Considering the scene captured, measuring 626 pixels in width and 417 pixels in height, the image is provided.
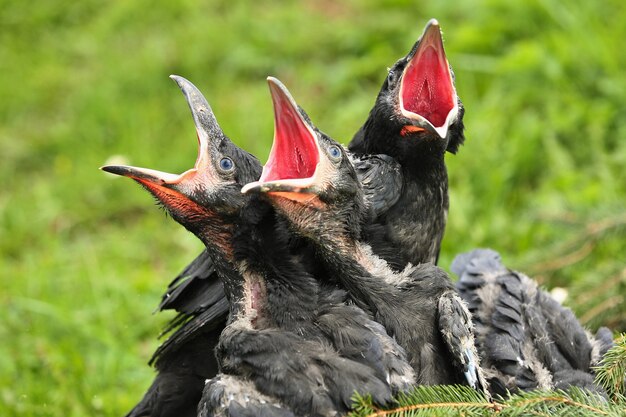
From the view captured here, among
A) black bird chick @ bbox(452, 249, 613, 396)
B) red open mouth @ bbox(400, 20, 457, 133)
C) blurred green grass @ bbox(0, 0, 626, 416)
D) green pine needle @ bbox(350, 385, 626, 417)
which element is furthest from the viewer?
blurred green grass @ bbox(0, 0, 626, 416)

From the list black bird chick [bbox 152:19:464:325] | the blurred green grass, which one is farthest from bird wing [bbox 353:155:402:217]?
the blurred green grass

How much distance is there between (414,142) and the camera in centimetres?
330

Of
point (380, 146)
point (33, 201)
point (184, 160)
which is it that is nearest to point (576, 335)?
point (380, 146)

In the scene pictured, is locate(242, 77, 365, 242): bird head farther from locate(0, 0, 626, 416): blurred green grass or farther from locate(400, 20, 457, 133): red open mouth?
locate(0, 0, 626, 416): blurred green grass

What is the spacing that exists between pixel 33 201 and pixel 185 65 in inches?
65.1

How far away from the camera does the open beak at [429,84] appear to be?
3250 millimetres

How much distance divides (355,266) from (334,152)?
13.9 inches

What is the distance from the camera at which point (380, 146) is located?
3471mm

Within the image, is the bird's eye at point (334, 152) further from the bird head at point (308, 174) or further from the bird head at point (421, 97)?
the bird head at point (421, 97)

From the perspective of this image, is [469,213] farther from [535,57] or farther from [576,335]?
[576,335]

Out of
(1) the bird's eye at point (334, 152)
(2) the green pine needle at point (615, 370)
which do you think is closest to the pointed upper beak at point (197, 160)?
(1) the bird's eye at point (334, 152)

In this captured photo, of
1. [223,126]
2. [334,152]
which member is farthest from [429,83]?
[223,126]

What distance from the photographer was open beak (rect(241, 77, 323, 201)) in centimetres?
277

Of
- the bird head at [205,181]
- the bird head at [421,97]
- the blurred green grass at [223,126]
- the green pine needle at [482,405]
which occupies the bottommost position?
the green pine needle at [482,405]
